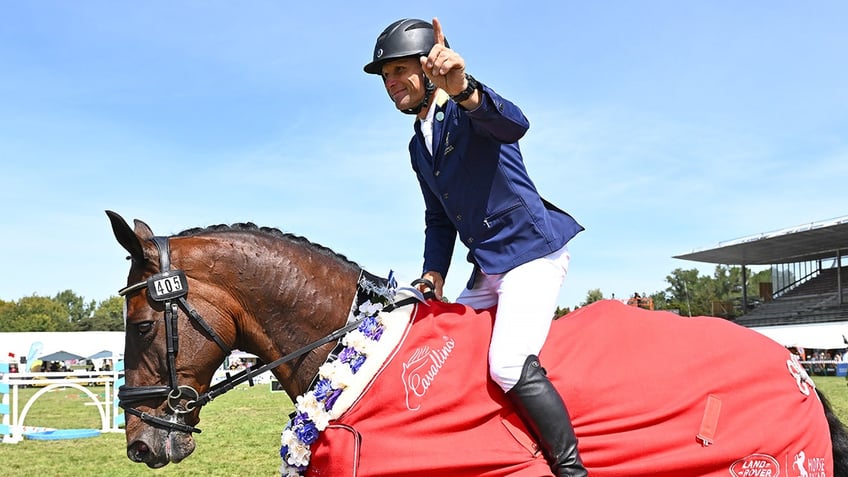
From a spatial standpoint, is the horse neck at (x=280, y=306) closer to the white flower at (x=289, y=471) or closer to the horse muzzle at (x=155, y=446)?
the white flower at (x=289, y=471)

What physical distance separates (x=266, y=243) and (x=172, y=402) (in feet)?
2.89

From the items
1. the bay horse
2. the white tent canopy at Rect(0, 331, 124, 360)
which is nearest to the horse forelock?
the bay horse

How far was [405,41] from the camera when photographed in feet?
11.0

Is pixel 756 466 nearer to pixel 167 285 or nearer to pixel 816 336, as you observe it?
pixel 167 285

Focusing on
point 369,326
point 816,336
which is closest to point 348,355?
point 369,326

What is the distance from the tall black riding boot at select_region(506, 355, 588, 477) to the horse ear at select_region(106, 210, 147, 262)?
6.10ft

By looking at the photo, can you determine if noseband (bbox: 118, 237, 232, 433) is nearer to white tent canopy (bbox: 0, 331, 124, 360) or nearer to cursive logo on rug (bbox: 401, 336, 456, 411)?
cursive logo on rug (bbox: 401, 336, 456, 411)

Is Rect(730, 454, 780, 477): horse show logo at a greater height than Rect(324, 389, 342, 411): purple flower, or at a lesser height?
lesser

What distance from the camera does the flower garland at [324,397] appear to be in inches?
125

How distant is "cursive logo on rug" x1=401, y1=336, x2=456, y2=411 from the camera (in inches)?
126

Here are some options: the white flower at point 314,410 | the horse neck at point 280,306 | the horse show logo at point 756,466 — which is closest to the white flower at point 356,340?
the horse neck at point 280,306

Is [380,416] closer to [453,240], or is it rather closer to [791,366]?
[453,240]

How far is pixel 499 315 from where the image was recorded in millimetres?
3330

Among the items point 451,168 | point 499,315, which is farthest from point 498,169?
point 499,315
